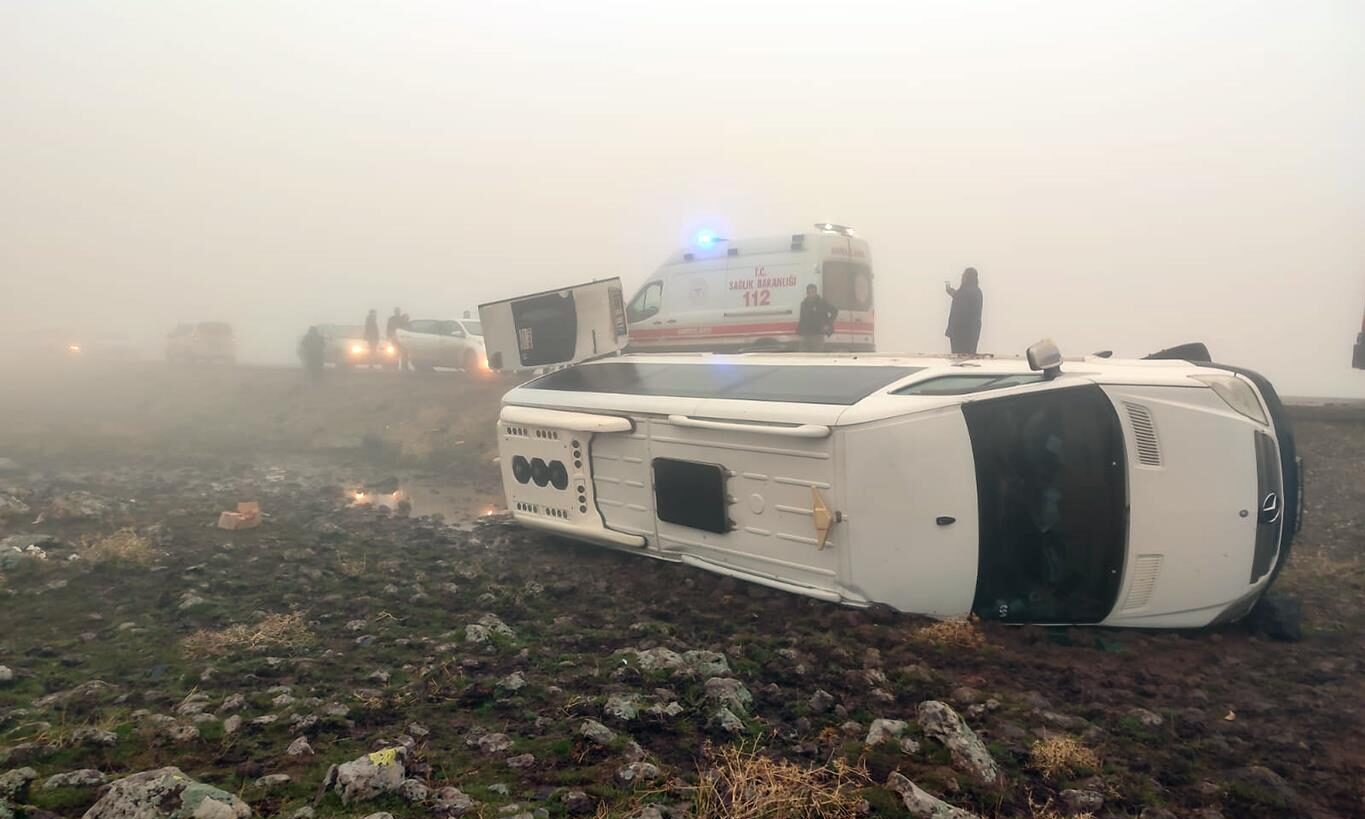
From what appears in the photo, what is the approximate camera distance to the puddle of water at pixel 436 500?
34.1ft

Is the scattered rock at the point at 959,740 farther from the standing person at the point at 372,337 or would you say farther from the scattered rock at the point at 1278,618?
the standing person at the point at 372,337

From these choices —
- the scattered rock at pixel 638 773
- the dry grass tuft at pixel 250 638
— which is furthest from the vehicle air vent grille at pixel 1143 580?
the dry grass tuft at pixel 250 638

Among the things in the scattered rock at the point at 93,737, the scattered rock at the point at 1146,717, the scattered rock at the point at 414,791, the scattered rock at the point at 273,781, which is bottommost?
the scattered rock at the point at 1146,717

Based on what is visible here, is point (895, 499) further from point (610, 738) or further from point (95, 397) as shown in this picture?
point (95, 397)

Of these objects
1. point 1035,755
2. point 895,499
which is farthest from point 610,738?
point 895,499

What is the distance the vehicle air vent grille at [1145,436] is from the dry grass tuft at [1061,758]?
6.31ft

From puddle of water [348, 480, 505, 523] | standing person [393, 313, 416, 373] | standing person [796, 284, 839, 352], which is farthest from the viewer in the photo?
standing person [393, 313, 416, 373]

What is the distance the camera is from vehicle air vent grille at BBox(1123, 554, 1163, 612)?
473cm

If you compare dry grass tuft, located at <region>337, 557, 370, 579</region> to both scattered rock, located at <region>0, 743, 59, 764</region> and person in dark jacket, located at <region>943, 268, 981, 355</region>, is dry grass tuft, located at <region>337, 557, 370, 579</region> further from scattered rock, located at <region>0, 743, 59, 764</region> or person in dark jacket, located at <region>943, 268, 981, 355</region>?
person in dark jacket, located at <region>943, 268, 981, 355</region>

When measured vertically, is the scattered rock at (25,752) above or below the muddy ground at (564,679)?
above

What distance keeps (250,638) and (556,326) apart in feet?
14.9

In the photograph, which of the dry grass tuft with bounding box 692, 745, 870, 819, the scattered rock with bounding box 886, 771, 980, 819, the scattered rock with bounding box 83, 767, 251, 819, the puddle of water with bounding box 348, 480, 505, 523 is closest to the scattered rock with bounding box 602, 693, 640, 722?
the dry grass tuft with bounding box 692, 745, 870, 819

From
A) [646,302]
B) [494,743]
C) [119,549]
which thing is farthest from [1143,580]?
[646,302]

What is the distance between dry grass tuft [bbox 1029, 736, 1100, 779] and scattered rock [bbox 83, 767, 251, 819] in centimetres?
303
